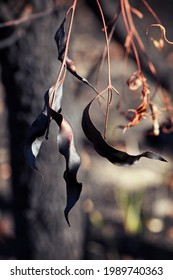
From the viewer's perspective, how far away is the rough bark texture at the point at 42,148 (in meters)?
2.01

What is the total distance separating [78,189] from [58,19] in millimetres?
1157

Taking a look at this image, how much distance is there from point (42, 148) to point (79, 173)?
30 cm

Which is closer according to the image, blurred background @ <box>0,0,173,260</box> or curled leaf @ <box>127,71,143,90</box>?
curled leaf @ <box>127,71,143,90</box>

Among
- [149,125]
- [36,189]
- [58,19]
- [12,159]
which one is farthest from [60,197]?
[149,125]

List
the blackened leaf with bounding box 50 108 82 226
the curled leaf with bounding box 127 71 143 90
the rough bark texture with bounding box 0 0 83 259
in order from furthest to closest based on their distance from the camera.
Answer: the rough bark texture with bounding box 0 0 83 259, the curled leaf with bounding box 127 71 143 90, the blackened leaf with bounding box 50 108 82 226

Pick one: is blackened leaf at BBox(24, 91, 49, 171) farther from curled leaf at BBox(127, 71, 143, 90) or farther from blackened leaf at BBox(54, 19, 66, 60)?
curled leaf at BBox(127, 71, 143, 90)

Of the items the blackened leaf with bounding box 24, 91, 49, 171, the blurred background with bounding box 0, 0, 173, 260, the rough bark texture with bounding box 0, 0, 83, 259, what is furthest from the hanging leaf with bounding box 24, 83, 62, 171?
the rough bark texture with bounding box 0, 0, 83, 259

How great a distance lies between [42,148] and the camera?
207 centimetres

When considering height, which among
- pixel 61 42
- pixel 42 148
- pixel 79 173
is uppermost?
pixel 61 42

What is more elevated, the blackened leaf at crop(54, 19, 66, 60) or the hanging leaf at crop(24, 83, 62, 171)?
the blackened leaf at crop(54, 19, 66, 60)

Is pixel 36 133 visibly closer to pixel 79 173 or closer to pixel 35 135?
pixel 35 135

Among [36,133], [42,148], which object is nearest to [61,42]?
[36,133]

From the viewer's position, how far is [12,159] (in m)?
2.20

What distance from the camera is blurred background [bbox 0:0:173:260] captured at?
2.03 m
